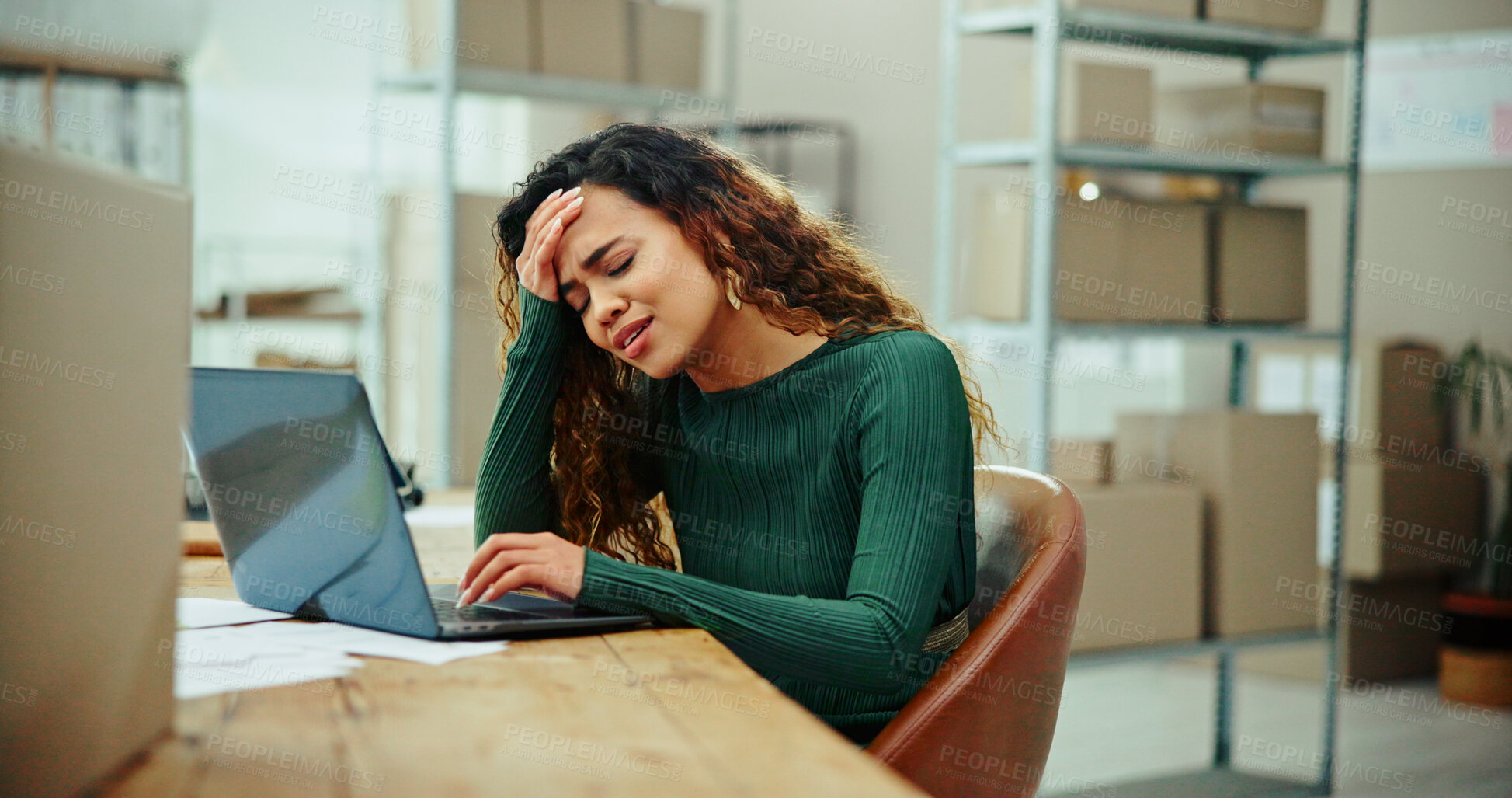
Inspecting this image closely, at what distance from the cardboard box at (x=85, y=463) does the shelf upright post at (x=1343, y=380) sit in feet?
8.56

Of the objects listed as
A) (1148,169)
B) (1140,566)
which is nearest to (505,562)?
→ (1140,566)

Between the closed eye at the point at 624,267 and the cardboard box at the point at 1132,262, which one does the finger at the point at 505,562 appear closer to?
the closed eye at the point at 624,267

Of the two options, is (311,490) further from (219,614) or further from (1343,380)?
(1343,380)

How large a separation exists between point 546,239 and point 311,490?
1.30ft

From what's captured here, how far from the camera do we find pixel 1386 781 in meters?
2.84

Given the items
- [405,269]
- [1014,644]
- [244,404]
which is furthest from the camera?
[405,269]

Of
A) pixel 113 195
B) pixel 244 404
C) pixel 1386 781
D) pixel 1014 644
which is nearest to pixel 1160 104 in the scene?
pixel 1386 781

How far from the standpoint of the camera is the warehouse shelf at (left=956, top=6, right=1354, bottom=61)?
2.47 m

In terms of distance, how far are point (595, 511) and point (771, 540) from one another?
25 centimetres

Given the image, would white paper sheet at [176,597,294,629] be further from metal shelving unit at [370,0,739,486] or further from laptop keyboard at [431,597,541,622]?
metal shelving unit at [370,0,739,486]

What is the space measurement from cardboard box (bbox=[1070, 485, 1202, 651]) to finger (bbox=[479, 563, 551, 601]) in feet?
5.38

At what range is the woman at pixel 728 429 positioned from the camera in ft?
3.40

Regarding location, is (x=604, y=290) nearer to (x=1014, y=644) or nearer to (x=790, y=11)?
(x=1014, y=644)

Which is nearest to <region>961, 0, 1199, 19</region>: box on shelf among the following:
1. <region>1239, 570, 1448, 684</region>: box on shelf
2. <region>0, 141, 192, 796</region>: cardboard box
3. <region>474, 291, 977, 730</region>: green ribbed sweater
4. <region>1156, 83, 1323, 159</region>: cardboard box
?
<region>1156, 83, 1323, 159</region>: cardboard box
